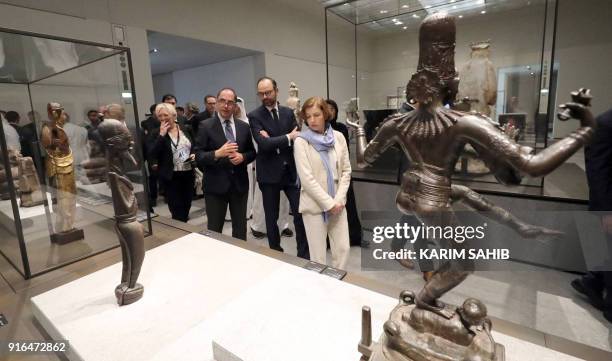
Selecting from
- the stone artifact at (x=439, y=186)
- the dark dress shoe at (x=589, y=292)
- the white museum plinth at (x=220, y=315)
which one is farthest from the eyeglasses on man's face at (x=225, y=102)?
the dark dress shoe at (x=589, y=292)

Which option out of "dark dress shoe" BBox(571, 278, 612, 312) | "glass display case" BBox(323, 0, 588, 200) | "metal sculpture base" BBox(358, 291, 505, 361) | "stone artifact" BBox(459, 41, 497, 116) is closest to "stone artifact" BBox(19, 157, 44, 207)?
"metal sculpture base" BBox(358, 291, 505, 361)

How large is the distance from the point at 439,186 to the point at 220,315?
32.9 inches

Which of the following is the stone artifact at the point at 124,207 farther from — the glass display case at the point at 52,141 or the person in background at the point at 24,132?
the person in background at the point at 24,132

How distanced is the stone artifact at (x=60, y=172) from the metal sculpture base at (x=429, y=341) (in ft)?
5.64

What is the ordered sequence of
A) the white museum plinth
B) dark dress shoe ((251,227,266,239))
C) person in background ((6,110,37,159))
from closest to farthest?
the white museum plinth → person in background ((6,110,37,159)) → dark dress shoe ((251,227,266,239))

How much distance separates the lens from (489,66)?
286 cm

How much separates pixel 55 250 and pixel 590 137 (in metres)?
2.21

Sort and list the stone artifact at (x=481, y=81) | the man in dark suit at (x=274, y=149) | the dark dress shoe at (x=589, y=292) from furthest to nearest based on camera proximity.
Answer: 1. the stone artifact at (x=481, y=81)
2. the man in dark suit at (x=274, y=149)
3. the dark dress shoe at (x=589, y=292)

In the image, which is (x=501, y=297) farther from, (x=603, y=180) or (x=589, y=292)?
(x=603, y=180)

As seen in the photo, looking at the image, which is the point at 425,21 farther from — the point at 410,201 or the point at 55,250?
the point at 55,250

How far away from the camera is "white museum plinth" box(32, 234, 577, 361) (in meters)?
0.95

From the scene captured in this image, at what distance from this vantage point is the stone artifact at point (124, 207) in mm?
1219

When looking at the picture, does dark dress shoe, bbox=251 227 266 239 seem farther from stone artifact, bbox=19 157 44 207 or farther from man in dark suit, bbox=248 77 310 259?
stone artifact, bbox=19 157 44 207

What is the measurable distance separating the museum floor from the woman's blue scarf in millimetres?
500
